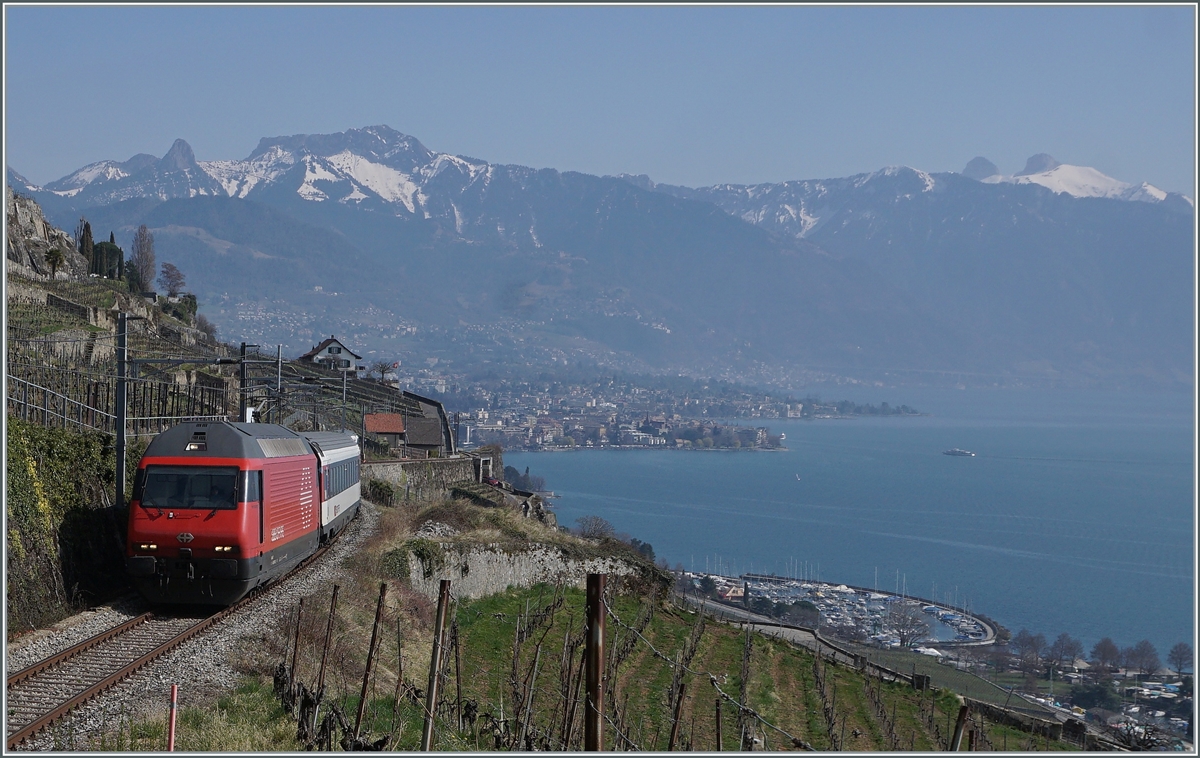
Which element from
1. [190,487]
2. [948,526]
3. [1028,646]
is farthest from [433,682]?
[948,526]

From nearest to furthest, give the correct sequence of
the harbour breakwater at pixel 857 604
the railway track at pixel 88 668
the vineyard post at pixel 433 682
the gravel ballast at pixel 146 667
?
the vineyard post at pixel 433 682 < the gravel ballast at pixel 146 667 < the railway track at pixel 88 668 < the harbour breakwater at pixel 857 604

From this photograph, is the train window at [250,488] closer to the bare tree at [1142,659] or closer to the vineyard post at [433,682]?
the vineyard post at [433,682]

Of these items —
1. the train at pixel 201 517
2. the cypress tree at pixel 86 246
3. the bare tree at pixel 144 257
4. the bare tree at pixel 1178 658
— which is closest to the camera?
the train at pixel 201 517

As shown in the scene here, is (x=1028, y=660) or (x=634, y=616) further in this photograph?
(x=1028, y=660)

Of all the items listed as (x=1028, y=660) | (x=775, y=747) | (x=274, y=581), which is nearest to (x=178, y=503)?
(x=274, y=581)

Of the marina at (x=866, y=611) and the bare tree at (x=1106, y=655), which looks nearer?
the bare tree at (x=1106, y=655)

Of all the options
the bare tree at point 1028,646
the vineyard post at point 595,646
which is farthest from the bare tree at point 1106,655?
the vineyard post at point 595,646

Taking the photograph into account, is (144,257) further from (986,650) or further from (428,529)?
(428,529)

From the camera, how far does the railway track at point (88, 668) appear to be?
377 inches

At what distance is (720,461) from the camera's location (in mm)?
199125

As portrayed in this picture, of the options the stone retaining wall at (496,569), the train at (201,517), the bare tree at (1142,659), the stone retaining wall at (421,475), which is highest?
the train at (201,517)

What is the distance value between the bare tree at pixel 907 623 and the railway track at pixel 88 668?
47.9m

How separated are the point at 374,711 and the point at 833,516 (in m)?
117

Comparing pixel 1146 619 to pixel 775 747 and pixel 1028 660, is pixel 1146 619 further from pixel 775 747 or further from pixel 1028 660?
pixel 775 747
